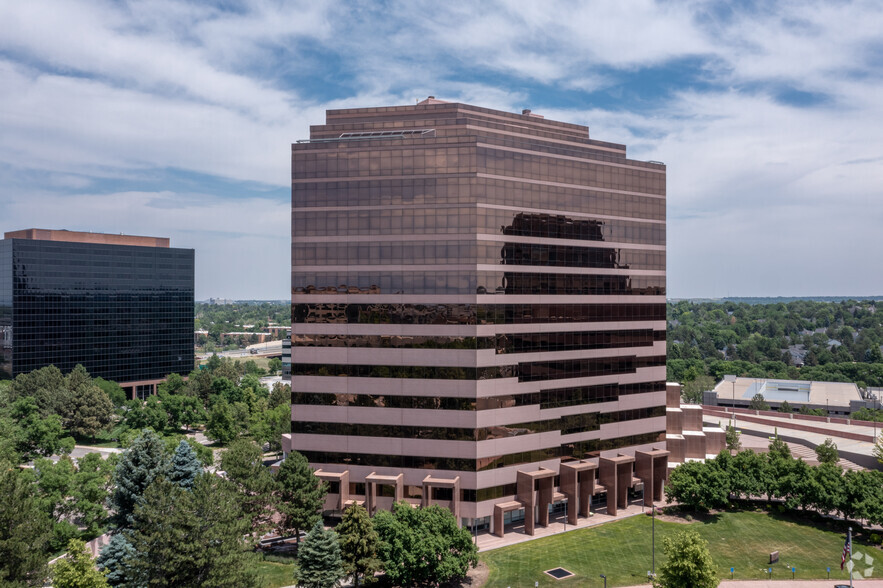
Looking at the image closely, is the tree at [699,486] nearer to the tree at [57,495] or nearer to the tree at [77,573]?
the tree at [77,573]

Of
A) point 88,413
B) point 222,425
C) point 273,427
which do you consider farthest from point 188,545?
point 88,413

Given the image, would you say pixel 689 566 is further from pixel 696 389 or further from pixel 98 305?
pixel 98 305

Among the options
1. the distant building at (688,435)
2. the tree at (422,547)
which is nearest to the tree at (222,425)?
the tree at (422,547)

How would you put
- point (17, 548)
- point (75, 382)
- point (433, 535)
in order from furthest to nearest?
point (75, 382), point (433, 535), point (17, 548)

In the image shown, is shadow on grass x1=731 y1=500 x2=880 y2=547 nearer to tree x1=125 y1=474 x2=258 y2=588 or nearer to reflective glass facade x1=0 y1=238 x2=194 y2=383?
tree x1=125 y1=474 x2=258 y2=588

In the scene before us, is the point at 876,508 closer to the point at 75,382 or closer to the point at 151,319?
the point at 75,382

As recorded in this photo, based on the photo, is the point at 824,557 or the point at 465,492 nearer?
the point at 824,557

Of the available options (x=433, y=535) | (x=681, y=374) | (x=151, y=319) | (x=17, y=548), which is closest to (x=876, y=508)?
(x=433, y=535)

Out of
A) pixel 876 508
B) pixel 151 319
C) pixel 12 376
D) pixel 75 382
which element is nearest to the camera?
pixel 876 508
